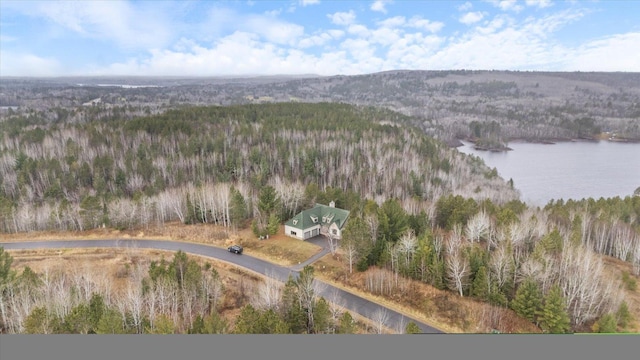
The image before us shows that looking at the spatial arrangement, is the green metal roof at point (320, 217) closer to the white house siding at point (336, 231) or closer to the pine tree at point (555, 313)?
the white house siding at point (336, 231)

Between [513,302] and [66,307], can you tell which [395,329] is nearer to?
[513,302]

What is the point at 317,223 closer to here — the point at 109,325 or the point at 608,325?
the point at 109,325

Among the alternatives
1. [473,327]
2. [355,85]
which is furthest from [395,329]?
[355,85]

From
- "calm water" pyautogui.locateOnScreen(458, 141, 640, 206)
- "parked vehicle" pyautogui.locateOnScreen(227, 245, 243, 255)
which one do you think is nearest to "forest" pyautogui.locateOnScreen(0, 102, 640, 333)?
"parked vehicle" pyautogui.locateOnScreen(227, 245, 243, 255)

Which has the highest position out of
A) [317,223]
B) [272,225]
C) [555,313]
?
[555,313]

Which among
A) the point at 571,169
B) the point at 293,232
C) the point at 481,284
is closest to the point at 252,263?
the point at 293,232

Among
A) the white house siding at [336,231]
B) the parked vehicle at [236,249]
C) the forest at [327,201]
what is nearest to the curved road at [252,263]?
the parked vehicle at [236,249]
